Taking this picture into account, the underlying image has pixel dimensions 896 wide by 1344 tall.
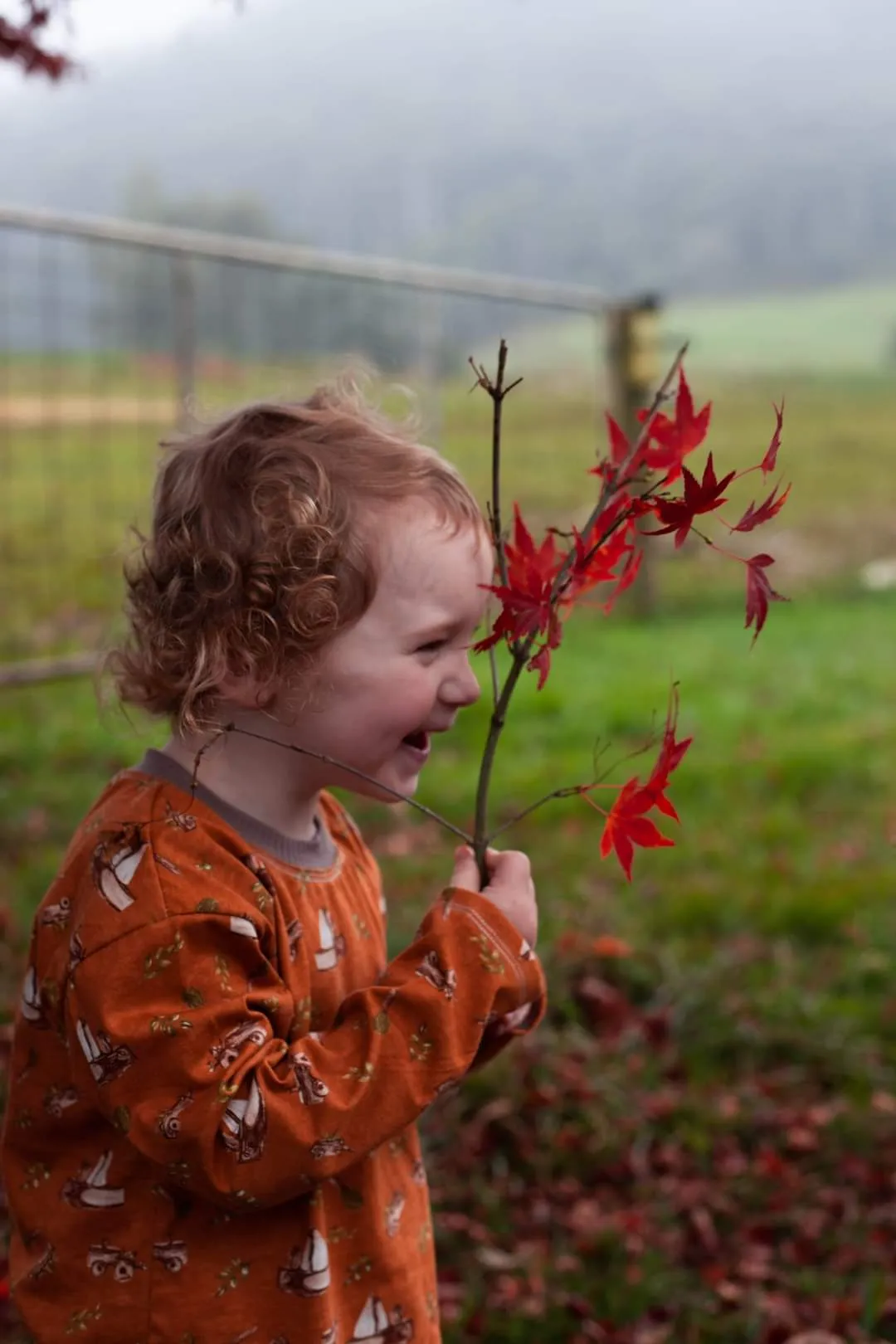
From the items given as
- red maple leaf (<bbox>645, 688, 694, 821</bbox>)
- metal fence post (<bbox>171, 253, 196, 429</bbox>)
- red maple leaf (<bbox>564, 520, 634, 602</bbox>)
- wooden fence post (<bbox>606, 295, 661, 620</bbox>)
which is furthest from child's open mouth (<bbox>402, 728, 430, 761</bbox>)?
wooden fence post (<bbox>606, 295, 661, 620</bbox>)

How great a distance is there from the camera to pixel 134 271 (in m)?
7.09

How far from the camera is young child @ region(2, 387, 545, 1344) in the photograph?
50.3 inches

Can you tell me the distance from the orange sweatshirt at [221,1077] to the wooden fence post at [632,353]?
604 centimetres

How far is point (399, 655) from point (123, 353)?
706 cm

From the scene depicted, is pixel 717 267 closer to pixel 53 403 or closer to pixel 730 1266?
pixel 53 403

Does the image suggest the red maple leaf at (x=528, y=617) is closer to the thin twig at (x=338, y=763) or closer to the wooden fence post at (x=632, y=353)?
the thin twig at (x=338, y=763)

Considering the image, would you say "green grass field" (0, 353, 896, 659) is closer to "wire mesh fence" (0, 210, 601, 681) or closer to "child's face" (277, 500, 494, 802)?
"wire mesh fence" (0, 210, 601, 681)

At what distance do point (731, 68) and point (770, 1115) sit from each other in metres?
71.7

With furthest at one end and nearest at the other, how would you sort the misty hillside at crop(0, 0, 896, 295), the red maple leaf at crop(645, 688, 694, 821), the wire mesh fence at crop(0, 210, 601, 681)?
the misty hillside at crop(0, 0, 896, 295), the wire mesh fence at crop(0, 210, 601, 681), the red maple leaf at crop(645, 688, 694, 821)

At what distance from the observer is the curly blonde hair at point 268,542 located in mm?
1394

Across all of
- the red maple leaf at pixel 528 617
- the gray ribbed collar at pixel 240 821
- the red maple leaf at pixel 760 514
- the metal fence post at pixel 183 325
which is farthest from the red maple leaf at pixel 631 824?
the metal fence post at pixel 183 325

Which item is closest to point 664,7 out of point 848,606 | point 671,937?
point 848,606

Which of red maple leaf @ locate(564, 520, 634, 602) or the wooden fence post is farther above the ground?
the wooden fence post

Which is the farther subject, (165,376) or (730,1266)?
(165,376)
